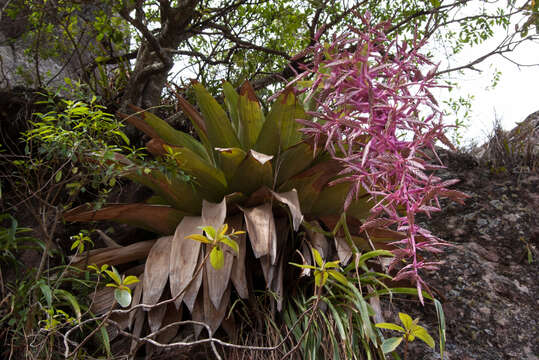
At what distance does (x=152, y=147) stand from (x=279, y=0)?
2438 millimetres

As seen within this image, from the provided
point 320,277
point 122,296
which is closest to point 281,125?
point 320,277

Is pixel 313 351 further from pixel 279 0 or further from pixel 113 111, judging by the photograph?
pixel 279 0

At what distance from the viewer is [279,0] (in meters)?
3.87

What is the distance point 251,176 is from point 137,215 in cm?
56

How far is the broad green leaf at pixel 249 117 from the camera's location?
6.89 feet

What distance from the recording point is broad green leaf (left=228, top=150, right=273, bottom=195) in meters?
1.93

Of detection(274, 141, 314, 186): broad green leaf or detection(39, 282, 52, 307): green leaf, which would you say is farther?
detection(274, 141, 314, 186): broad green leaf

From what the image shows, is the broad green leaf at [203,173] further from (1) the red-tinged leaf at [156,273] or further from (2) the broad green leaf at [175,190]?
(1) the red-tinged leaf at [156,273]

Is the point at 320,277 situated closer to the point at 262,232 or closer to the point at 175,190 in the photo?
the point at 262,232

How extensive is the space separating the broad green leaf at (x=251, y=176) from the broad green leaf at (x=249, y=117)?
0.25 metres

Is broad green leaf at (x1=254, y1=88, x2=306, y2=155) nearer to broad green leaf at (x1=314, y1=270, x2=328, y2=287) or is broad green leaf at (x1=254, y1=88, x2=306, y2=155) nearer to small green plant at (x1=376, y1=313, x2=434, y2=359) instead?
broad green leaf at (x1=314, y1=270, x2=328, y2=287)

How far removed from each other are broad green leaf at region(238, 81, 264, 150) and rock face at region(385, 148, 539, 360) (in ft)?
3.49

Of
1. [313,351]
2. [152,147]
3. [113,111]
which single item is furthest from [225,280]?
[113,111]

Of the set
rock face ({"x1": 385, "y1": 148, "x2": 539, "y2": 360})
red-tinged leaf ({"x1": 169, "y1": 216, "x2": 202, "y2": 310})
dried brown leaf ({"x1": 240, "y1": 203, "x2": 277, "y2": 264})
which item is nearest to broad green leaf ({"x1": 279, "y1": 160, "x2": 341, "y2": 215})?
dried brown leaf ({"x1": 240, "y1": 203, "x2": 277, "y2": 264})
